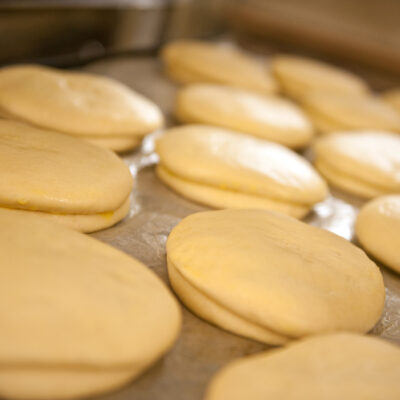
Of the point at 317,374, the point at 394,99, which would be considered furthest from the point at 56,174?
the point at 394,99

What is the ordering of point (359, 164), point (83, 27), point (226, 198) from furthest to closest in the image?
point (83, 27) < point (359, 164) < point (226, 198)

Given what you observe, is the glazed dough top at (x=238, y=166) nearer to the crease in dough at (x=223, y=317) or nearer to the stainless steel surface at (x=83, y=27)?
the crease in dough at (x=223, y=317)

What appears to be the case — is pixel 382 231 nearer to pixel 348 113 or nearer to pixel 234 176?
pixel 234 176

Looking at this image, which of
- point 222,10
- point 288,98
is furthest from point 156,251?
point 222,10

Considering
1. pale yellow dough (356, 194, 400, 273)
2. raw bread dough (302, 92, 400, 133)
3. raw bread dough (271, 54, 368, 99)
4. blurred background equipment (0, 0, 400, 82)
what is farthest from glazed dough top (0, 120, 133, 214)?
raw bread dough (271, 54, 368, 99)

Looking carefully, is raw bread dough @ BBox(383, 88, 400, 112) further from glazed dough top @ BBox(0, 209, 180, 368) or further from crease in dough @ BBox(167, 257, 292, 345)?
glazed dough top @ BBox(0, 209, 180, 368)

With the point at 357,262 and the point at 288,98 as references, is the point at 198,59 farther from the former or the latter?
the point at 357,262
